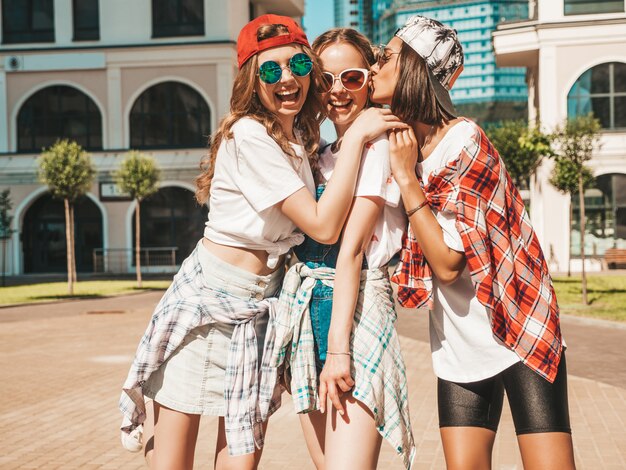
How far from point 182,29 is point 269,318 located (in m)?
34.1

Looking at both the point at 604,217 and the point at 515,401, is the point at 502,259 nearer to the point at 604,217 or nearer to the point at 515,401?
the point at 515,401

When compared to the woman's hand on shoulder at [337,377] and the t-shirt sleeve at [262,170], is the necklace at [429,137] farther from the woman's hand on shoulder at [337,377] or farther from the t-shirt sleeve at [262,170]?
the woman's hand on shoulder at [337,377]

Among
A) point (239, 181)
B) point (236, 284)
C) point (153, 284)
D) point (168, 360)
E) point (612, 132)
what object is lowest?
point (153, 284)

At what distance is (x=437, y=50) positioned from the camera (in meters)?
2.71

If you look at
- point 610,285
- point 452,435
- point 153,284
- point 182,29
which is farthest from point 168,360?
point 182,29

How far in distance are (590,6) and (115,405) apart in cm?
2839

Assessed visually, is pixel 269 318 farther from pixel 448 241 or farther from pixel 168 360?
pixel 448 241

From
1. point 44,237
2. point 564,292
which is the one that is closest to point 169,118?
point 44,237

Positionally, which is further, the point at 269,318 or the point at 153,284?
the point at 153,284

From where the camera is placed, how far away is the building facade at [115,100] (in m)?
34.9

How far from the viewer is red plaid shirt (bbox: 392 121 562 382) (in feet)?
8.55

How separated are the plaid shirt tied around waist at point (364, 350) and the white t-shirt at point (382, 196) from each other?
0.07 metres

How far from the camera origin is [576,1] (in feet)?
103

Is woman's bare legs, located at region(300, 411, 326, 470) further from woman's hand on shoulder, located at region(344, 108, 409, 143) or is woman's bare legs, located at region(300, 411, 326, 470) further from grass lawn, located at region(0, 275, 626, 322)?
grass lawn, located at region(0, 275, 626, 322)
